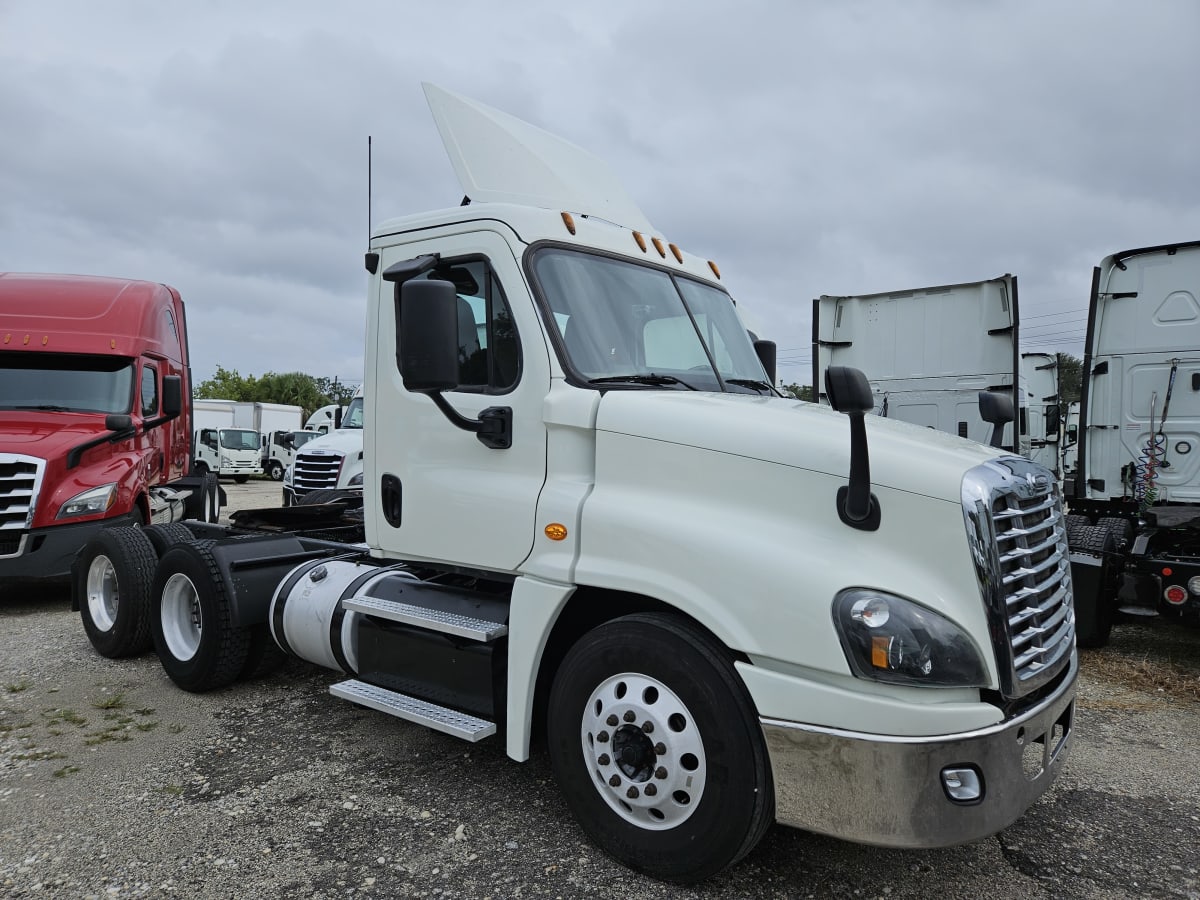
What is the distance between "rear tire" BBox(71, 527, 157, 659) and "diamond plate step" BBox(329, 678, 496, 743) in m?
2.56

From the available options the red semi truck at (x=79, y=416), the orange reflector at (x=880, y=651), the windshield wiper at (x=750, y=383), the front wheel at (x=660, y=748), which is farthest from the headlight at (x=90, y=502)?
the orange reflector at (x=880, y=651)

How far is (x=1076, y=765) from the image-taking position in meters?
4.34

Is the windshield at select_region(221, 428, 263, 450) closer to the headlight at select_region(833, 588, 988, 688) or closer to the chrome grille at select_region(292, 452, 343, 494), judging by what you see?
the chrome grille at select_region(292, 452, 343, 494)

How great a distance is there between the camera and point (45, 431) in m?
8.03

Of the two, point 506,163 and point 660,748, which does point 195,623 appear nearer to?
point 506,163

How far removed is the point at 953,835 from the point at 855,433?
4.24 ft

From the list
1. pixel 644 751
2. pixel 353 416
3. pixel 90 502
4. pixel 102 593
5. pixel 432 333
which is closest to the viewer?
pixel 644 751

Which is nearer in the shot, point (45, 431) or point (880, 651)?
point (880, 651)

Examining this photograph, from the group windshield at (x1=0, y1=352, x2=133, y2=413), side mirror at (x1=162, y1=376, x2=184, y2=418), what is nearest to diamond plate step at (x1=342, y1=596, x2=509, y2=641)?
windshield at (x1=0, y1=352, x2=133, y2=413)

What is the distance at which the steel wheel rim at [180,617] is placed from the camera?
538 cm

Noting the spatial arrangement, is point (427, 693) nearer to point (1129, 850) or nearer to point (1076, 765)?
point (1129, 850)

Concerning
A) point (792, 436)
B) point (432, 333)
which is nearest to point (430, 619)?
point (432, 333)

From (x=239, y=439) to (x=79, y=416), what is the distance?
960 inches

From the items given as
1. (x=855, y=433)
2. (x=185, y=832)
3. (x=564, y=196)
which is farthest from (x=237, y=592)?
(x=855, y=433)
